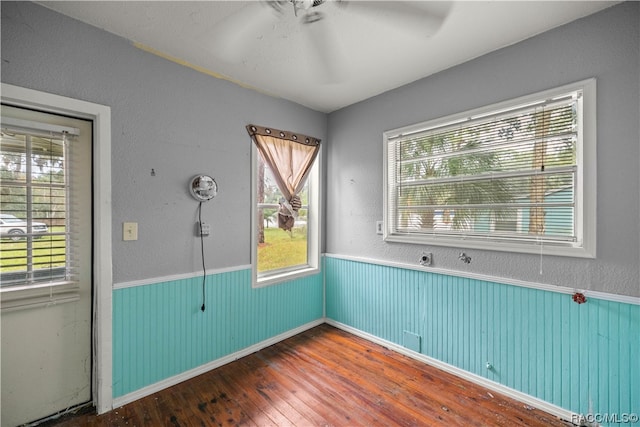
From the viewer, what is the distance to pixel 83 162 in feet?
5.93

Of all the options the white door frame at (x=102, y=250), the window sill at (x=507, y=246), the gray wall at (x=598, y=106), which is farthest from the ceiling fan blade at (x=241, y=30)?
the window sill at (x=507, y=246)

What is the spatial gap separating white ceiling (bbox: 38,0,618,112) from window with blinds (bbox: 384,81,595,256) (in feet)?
1.55

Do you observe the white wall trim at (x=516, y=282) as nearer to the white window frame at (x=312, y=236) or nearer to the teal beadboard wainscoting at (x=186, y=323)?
the white window frame at (x=312, y=236)

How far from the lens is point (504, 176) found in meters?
1.99

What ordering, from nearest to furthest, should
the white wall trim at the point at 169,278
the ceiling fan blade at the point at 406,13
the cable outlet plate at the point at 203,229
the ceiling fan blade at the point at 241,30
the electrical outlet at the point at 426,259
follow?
the ceiling fan blade at the point at 406,13
the ceiling fan blade at the point at 241,30
the white wall trim at the point at 169,278
the cable outlet plate at the point at 203,229
the electrical outlet at the point at 426,259

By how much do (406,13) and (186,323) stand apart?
2523 mm

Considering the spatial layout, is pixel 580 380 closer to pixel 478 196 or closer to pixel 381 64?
pixel 478 196

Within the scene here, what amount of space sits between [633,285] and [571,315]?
1.14 feet

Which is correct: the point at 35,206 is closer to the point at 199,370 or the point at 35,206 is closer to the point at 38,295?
the point at 38,295

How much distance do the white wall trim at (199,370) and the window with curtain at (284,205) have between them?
0.58 metres

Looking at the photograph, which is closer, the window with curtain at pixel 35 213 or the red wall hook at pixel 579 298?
the window with curtain at pixel 35 213

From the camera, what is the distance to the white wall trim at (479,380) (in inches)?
69.2

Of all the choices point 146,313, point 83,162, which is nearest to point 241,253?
point 146,313

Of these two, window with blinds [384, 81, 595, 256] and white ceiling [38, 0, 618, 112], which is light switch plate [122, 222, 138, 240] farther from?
window with blinds [384, 81, 595, 256]
